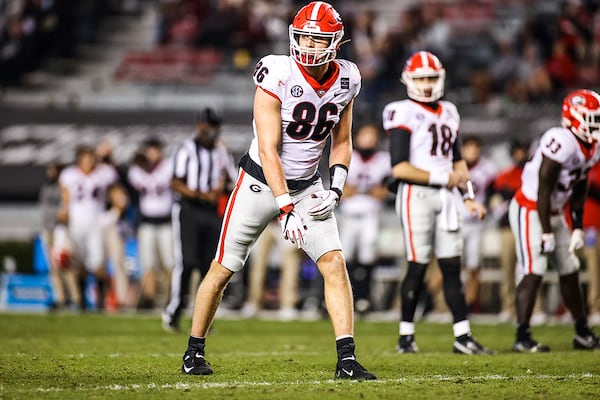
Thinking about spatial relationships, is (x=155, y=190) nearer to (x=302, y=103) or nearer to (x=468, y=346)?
(x=468, y=346)

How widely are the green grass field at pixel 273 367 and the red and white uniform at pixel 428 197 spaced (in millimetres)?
756

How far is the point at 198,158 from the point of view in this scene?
10539 millimetres

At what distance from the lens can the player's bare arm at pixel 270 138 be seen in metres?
5.83

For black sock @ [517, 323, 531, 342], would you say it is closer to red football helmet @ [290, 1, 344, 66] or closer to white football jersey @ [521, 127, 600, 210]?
white football jersey @ [521, 127, 600, 210]

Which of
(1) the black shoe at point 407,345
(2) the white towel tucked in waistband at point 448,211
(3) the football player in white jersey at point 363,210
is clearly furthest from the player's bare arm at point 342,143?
(3) the football player in white jersey at point 363,210

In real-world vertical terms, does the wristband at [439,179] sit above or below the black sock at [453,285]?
above

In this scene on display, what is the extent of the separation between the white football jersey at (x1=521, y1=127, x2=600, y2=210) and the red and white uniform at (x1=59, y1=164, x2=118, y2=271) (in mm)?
6932

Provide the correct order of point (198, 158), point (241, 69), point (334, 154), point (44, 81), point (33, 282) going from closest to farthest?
point (334, 154) → point (198, 158) → point (33, 282) → point (241, 69) → point (44, 81)

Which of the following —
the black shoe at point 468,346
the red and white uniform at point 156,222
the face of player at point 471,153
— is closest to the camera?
the black shoe at point 468,346

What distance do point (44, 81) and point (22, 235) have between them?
334cm

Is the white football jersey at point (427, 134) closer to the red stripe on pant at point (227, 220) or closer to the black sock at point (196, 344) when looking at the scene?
the red stripe on pant at point (227, 220)

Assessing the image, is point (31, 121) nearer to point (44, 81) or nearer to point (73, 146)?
point (73, 146)

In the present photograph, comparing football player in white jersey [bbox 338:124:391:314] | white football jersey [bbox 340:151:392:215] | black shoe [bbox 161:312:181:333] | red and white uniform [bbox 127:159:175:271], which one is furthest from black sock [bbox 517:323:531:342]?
red and white uniform [bbox 127:159:175:271]

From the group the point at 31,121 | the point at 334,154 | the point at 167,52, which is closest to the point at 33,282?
the point at 31,121
